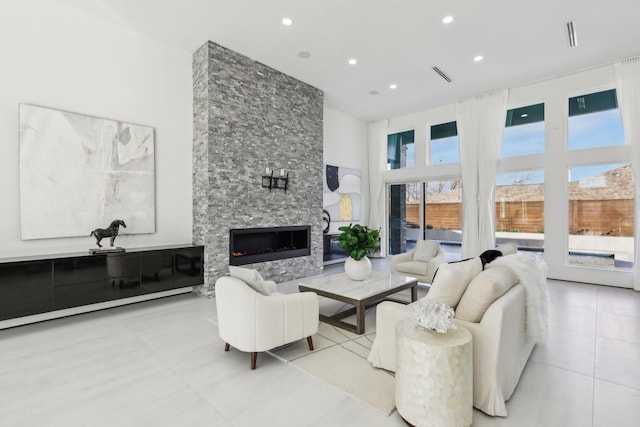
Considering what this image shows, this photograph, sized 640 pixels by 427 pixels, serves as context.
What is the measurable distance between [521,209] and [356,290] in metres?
4.82

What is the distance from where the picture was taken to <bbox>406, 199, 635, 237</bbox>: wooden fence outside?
5.46m

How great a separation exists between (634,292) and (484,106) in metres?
4.25

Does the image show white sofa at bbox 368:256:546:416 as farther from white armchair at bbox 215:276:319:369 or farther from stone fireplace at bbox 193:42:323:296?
stone fireplace at bbox 193:42:323:296

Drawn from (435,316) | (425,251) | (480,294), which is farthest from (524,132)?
(435,316)

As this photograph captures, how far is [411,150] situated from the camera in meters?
8.12

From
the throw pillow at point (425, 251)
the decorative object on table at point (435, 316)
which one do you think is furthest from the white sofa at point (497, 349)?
the throw pillow at point (425, 251)

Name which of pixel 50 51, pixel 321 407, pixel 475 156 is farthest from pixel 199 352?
pixel 475 156

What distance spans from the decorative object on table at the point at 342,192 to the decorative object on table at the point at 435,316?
214 inches

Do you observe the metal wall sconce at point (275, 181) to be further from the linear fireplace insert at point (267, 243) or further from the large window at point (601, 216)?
the large window at point (601, 216)

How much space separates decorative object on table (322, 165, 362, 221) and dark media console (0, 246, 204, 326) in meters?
3.63

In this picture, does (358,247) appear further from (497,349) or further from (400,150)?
(400,150)

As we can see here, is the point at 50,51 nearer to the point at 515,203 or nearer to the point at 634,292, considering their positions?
the point at 515,203

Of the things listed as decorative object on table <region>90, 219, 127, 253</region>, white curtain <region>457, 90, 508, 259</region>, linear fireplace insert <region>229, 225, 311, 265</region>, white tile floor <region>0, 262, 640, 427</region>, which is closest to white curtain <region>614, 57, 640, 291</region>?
white curtain <region>457, 90, 508, 259</region>

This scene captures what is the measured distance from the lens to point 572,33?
14.5 feet
